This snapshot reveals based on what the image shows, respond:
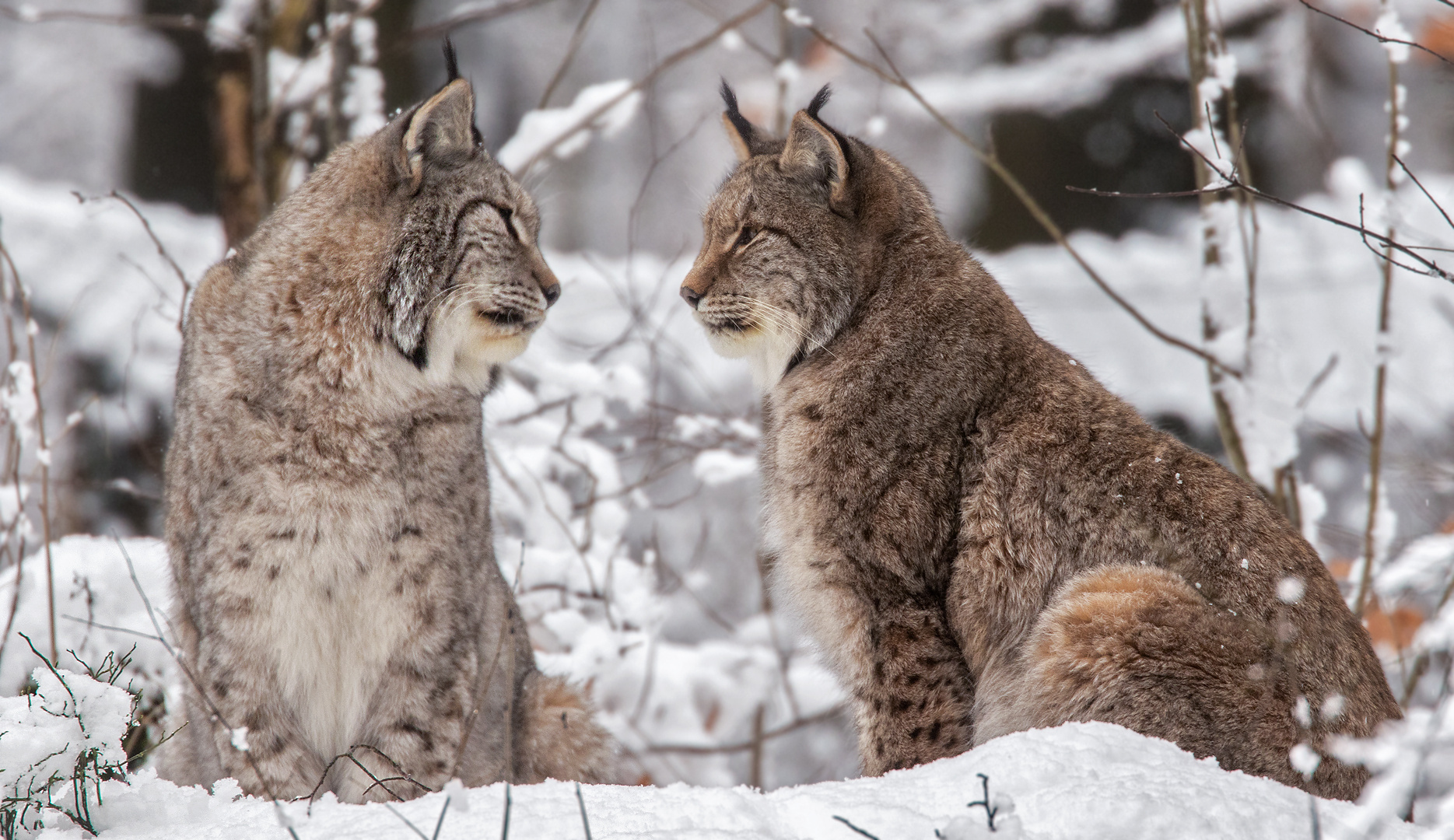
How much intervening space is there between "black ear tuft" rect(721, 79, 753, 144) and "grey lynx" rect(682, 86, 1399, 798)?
0.25m

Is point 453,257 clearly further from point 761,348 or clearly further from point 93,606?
point 93,606

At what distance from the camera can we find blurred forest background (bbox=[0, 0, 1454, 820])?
4.26 meters

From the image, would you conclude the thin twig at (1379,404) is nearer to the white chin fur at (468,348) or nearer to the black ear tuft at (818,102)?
the black ear tuft at (818,102)

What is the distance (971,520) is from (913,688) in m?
0.46

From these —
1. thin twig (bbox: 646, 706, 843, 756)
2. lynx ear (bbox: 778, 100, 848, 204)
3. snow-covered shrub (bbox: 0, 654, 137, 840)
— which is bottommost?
thin twig (bbox: 646, 706, 843, 756)

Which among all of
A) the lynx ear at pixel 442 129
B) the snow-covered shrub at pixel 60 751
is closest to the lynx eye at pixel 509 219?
the lynx ear at pixel 442 129

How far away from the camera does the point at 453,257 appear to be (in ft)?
10.9

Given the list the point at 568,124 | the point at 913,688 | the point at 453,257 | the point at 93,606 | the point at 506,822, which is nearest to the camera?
the point at 506,822

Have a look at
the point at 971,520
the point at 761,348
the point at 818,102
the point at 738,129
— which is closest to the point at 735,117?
the point at 738,129

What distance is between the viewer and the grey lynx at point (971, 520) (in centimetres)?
274

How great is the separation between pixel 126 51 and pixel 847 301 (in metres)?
11.3

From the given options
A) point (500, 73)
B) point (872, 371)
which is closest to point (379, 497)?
point (872, 371)

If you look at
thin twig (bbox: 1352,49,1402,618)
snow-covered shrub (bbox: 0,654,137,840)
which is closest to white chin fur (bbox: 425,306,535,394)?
snow-covered shrub (bbox: 0,654,137,840)

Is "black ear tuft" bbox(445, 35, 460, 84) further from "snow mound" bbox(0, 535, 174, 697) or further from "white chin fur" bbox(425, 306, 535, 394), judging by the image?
"snow mound" bbox(0, 535, 174, 697)
